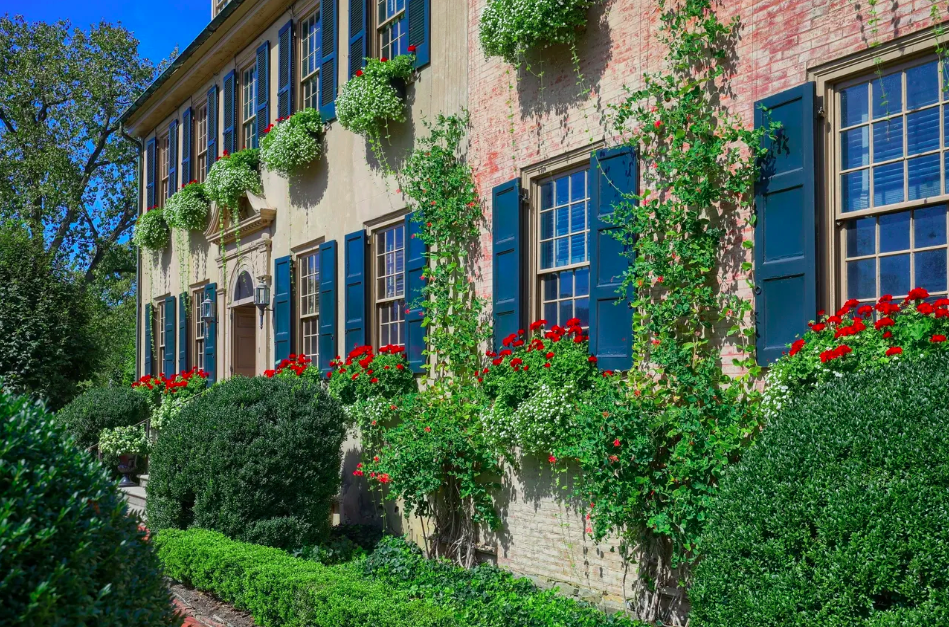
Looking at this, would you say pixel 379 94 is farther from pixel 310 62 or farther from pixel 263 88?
pixel 263 88

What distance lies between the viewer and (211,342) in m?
15.8

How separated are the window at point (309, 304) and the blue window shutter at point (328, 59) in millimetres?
2069

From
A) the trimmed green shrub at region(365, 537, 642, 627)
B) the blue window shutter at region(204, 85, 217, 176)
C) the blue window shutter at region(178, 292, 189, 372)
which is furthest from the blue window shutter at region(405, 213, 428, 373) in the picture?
the blue window shutter at region(178, 292, 189, 372)

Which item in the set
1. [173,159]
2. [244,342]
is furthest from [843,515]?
[173,159]

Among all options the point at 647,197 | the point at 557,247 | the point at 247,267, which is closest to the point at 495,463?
the point at 557,247

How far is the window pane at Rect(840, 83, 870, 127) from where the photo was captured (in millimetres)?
5613

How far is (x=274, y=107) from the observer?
13.9 meters

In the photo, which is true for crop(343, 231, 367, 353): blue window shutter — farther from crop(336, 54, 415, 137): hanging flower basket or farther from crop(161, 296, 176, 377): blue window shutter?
crop(161, 296, 176, 377): blue window shutter

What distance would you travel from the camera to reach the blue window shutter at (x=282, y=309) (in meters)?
13.1

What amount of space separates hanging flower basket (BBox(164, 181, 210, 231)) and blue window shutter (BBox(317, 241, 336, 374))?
5.03 meters

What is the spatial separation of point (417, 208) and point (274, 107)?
522 centimetres

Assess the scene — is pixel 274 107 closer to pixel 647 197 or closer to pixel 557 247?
pixel 557 247

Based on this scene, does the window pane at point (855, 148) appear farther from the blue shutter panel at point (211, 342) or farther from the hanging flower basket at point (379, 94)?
the blue shutter panel at point (211, 342)

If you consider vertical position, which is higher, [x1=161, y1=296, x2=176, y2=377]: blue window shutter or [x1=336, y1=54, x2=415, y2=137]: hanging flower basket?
[x1=336, y1=54, x2=415, y2=137]: hanging flower basket
